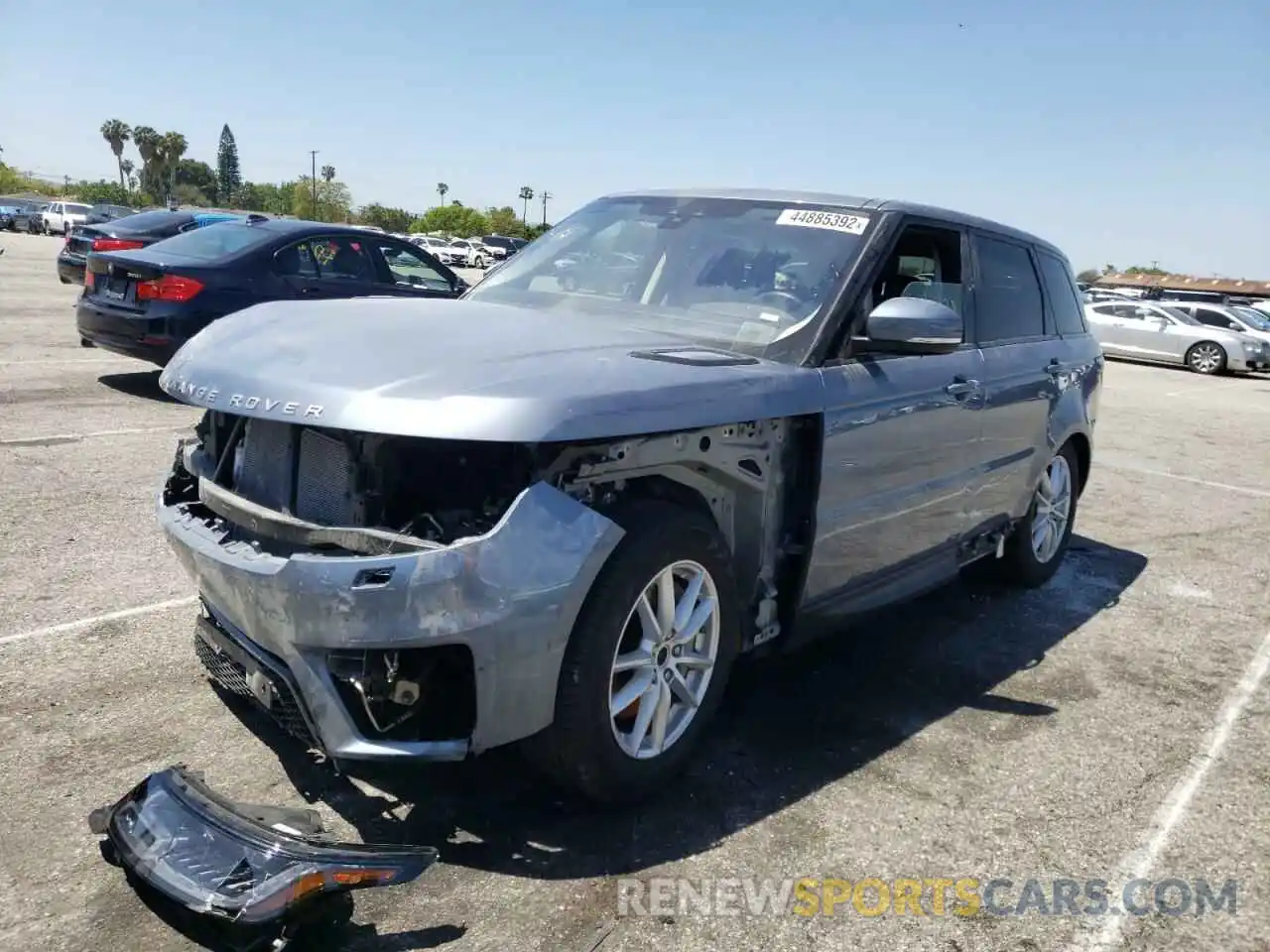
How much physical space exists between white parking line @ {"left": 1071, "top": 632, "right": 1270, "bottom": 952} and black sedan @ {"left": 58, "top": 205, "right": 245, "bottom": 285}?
1013cm

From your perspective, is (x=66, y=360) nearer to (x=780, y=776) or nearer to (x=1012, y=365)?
(x=1012, y=365)

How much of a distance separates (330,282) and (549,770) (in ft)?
24.0

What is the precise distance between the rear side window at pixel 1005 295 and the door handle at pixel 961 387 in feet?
1.12

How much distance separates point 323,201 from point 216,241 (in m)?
123

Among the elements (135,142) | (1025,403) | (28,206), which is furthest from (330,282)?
(135,142)

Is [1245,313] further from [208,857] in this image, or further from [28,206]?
[28,206]

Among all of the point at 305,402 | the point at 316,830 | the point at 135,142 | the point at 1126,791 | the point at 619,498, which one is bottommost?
the point at 1126,791

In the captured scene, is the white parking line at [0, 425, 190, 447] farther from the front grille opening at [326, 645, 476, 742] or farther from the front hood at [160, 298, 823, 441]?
the front grille opening at [326, 645, 476, 742]

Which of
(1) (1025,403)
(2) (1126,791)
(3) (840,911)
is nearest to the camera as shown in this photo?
(3) (840,911)

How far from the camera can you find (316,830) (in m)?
2.56

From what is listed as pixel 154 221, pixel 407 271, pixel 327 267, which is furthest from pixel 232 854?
pixel 154 221

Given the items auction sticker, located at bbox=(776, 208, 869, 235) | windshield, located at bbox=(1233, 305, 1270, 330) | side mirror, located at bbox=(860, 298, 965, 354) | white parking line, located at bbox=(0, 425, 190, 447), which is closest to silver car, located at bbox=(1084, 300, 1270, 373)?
windshield, located at bbox=(1233, 305, 1270, 330)

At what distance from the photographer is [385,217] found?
114 meters

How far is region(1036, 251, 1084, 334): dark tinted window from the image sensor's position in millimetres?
5590
